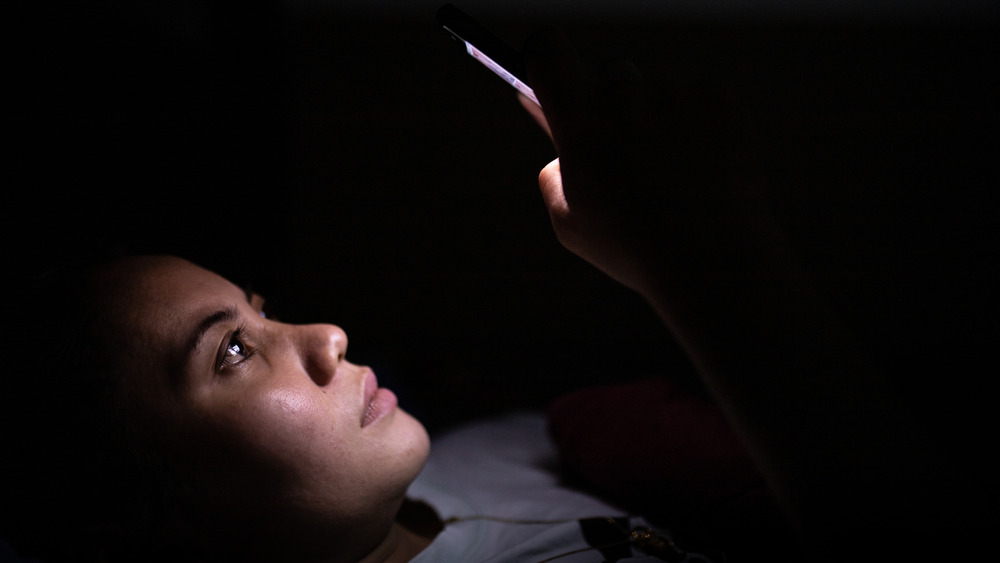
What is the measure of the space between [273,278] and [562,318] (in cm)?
68

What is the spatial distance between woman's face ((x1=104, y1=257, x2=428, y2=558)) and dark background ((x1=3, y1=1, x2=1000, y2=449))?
26 centimetres

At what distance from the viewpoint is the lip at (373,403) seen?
733 mm

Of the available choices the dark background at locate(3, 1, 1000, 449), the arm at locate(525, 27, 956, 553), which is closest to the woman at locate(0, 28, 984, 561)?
the arm at locate(525, 27, 956, 553)

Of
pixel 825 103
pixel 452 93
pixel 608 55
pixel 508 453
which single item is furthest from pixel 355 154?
pixel 825 103

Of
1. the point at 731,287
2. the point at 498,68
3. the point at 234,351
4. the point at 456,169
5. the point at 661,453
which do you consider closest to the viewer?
the point at 731,287

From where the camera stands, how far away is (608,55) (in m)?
1.24

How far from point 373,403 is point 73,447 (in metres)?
0.34

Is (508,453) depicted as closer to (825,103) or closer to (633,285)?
(633,285)

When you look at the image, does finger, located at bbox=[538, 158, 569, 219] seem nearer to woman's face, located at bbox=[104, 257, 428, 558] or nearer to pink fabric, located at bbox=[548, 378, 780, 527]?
woman's face, located at bbox=[104, 257, 428, 558]

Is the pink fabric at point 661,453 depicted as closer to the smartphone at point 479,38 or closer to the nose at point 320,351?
the nose at point 320,351

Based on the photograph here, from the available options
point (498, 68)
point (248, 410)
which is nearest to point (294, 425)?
point (248, 410)

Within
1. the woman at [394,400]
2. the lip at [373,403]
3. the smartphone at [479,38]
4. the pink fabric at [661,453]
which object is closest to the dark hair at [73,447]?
the woman at [394,400]

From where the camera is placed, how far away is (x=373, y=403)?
0.76 meters

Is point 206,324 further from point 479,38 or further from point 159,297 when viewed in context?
point 479,38
